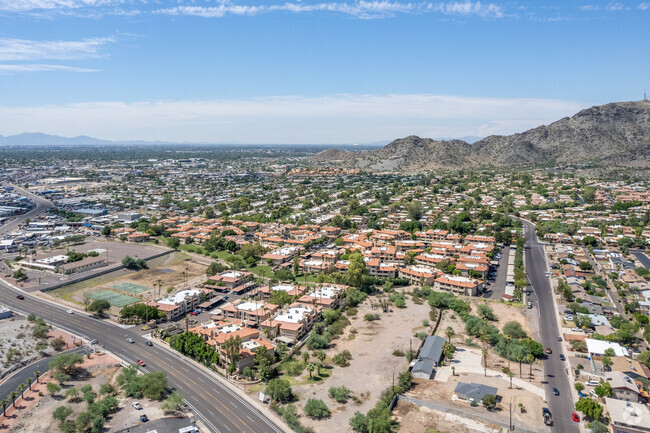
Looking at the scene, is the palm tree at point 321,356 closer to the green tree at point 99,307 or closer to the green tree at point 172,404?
the green tree at point 172,404

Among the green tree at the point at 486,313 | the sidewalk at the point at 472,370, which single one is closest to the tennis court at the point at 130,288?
the sidewalk at the point at 472,370

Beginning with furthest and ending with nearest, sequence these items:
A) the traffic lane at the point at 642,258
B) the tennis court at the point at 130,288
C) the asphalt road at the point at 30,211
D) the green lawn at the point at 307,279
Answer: the asphalt road at the point at 30,211
the traffic lane at the point at 642,258
the green lawn at the point at 307,279
the tennis court at the point at 130,288

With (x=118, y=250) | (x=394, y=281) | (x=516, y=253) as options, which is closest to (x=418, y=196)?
(x=516, y=253)

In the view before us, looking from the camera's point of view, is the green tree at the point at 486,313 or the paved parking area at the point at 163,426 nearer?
the paved parking area at the point at 163,426

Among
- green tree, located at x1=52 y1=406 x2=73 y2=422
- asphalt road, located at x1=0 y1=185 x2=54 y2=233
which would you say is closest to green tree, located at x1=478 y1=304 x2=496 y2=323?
green tree, located at x1=52 y1=406 x2=73 y2=422

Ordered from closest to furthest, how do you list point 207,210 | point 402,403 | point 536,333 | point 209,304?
point 402,403 → point 536,333 → point 209,304 → point 207,210

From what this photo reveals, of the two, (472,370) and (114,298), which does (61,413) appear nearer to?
(114,298)

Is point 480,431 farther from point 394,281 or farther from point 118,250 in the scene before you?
point 118,250

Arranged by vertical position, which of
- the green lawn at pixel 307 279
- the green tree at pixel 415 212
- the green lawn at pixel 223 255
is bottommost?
the green lawn at pixel 307 279
